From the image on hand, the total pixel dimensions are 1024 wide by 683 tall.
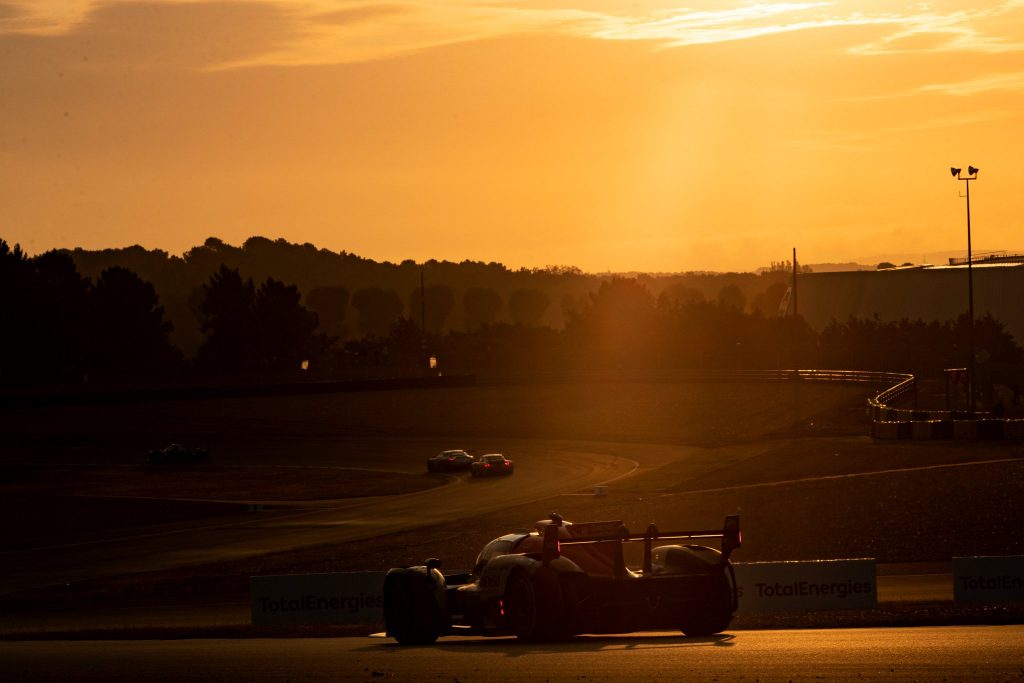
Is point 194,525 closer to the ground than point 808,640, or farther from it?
closer to the ground

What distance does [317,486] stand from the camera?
63.0 metres

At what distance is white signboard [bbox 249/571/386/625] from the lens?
2645 centimetres

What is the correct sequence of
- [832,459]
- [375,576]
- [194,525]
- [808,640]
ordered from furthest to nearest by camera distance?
[832,459] → [194,525] → [375,576] → [808,640]

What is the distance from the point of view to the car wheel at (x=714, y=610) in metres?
17.9

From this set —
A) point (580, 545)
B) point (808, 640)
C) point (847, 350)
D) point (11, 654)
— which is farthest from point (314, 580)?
point (847, 350)

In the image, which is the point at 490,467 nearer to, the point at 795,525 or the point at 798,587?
the point at 795,525

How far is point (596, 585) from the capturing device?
17531mm

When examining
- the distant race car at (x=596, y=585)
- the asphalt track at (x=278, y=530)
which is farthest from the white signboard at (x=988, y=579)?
the asphalt track at (x=278, y=530)

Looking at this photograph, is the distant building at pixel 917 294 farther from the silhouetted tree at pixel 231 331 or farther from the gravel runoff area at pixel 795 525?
the gravel runoff area at pixel 795 525

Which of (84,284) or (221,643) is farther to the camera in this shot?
(84,284)

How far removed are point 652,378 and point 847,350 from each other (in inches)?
803

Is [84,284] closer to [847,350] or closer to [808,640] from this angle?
[847,350]

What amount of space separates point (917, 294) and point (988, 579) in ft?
412

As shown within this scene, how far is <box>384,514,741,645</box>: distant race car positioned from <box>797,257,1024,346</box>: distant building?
124497 millimetres
